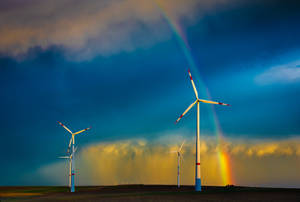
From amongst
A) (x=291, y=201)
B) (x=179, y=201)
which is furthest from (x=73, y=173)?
(x=291, y=201)

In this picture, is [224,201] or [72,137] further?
[72,137]

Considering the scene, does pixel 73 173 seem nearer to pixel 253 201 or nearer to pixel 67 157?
pixel 67 157

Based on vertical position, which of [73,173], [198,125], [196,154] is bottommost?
[73,173]

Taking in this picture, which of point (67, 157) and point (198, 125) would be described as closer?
point (198, 125)

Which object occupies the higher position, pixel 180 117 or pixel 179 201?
pixel 180 117

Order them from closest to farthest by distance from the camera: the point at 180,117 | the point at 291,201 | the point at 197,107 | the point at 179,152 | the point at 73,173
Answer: the point at 291,201 < the point at 180,117 < the point at 197,107 < the point at 73,173 < the point at 179,152

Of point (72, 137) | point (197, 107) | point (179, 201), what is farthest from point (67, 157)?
point (179, 201)

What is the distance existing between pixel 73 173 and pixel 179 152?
33665 mm

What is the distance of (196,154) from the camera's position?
62.9m

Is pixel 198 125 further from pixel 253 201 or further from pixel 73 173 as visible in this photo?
pixel 73 173

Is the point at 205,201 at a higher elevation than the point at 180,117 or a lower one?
lower

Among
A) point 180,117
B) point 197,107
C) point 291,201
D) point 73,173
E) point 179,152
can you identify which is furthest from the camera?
point 179,152

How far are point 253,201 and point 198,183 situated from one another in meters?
22.2

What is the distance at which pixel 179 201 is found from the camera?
138 feet
